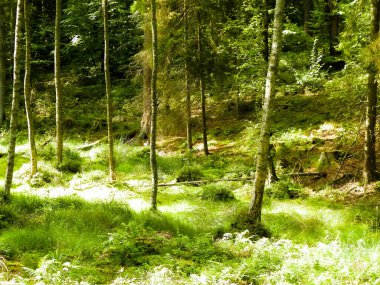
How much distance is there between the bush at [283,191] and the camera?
33.8ft

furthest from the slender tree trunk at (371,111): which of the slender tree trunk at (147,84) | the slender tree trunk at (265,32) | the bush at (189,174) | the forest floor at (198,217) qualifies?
the slender tree trunk at (147,84)

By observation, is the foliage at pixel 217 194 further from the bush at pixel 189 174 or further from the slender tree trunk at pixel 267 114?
the slender tree trunk at pixel 267 114

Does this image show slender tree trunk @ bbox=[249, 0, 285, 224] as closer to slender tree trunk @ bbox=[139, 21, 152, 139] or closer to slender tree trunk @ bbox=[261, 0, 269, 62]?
slender tree trunk @ bbox=[261, 0, 269, 62]

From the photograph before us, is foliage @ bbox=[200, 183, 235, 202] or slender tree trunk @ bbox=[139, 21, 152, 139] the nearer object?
foliage @ bbox=[200, 183, 235, 202]

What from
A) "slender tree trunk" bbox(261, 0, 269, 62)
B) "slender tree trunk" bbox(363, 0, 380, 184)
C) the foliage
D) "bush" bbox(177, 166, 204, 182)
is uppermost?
"slender tree trunk" bbox(261, 0, 269, 62)

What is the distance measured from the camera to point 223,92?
63.6 feet

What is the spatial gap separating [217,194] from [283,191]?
1.77 metres

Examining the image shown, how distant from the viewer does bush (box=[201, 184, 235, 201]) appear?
34.0ft

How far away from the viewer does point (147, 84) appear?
1639 cm

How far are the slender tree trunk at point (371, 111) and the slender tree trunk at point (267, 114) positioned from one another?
126 inches

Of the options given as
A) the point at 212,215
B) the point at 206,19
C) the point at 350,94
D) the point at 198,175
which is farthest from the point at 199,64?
the point at 212,215

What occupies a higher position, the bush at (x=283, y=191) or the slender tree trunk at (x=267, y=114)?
the slender tree trunk at (x=267, y=114)

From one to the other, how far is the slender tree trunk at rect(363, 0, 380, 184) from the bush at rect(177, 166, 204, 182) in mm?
4962

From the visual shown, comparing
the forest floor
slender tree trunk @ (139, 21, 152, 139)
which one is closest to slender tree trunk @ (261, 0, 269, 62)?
the forest floor
